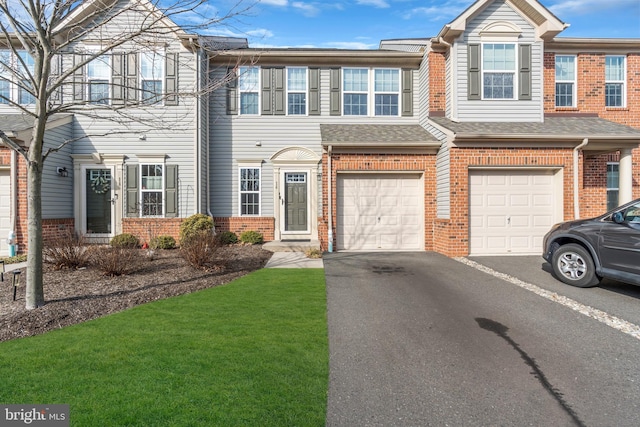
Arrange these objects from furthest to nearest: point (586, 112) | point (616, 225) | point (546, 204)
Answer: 1. point (586, 112)
2. point (546, 204)
3. point (616, 225)

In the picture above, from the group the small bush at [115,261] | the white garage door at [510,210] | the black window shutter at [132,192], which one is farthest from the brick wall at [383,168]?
the black window shutter at [132,192]

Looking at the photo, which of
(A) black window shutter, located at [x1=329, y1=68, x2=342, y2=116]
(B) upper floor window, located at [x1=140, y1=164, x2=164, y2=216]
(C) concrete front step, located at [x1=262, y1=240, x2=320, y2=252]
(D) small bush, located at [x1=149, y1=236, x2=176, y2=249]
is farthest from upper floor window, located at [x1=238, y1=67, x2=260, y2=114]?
(D) small bush, located at [x1=149, y1=236, x2=176, y2=249]

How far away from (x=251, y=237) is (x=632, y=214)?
31.5 feet

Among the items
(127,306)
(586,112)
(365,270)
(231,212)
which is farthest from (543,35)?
(127,306)

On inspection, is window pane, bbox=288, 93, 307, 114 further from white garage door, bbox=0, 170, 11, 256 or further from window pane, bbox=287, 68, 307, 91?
white garage door, bbox=0, 170, 11, 256

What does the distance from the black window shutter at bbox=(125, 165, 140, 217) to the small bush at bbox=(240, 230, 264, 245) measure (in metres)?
3.57

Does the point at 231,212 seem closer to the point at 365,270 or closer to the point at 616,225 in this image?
the point at 365,270

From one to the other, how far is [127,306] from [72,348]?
1.57m

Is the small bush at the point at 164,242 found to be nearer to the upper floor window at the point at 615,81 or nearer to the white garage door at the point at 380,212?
the white garage door at the point at 380,212

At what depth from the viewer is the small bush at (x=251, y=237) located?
37.6 feet

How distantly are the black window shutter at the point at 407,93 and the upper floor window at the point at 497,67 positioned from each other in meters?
2.39

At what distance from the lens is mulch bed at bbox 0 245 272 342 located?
4.45 metres

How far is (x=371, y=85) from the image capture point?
12117 millimetres

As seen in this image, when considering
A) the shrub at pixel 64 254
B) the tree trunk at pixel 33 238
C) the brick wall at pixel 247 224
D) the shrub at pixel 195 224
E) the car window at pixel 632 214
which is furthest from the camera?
the brick wall at pixel 247 224
